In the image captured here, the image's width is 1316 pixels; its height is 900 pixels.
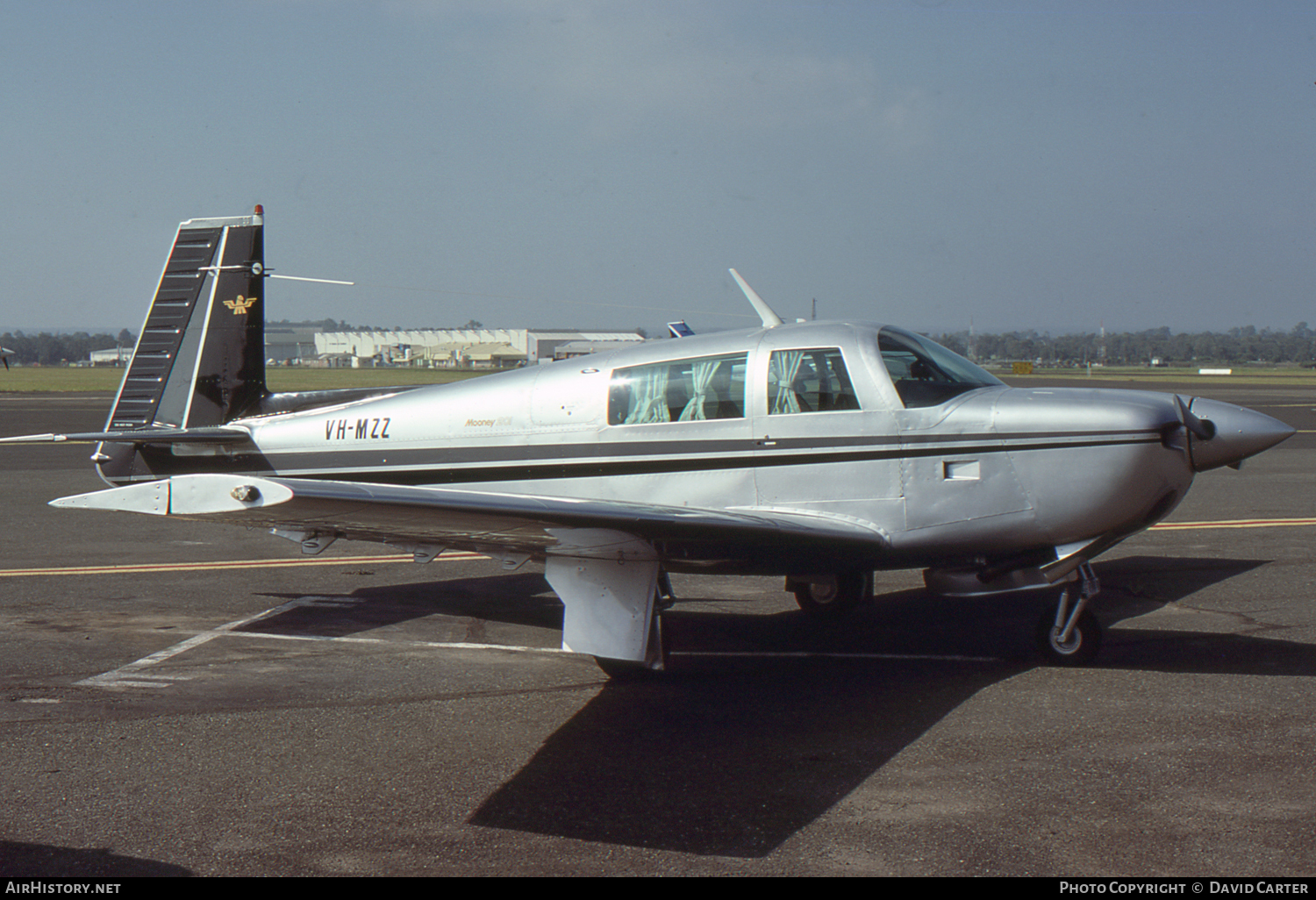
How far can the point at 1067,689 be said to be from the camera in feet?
20.0

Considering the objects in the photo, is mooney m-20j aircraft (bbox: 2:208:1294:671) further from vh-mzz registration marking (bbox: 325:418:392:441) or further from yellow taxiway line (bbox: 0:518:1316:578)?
yellow taxiway line (bbox: 0:518:1316:578)

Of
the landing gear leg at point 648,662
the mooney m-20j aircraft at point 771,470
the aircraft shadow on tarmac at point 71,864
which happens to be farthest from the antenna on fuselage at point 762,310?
the aircraft shadow on tarmac at point 71,864

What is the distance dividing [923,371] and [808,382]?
717 mm

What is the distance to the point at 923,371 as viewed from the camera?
21.5 ft

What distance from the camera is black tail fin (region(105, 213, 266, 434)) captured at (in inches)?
351

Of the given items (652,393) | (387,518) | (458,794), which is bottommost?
(458,794)

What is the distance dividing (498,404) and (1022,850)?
15.3ft

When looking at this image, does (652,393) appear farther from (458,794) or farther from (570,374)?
(458,794)

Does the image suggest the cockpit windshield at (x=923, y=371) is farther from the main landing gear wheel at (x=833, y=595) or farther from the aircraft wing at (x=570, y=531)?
the main landing gear wheel at (x=833, y=595)

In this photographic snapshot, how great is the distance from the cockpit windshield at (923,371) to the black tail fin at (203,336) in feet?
17.6

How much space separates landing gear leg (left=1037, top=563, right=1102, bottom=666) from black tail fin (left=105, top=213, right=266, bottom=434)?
21.5 ft

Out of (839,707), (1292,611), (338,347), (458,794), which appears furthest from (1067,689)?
(338,347)

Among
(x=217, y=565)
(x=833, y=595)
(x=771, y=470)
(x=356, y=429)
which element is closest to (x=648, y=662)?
(x=771, y=470)

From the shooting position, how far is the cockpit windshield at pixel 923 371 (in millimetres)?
6430
